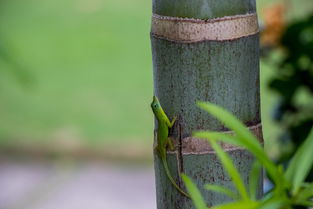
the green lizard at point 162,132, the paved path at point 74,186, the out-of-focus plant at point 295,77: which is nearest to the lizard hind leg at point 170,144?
the green lizard at point 162,132

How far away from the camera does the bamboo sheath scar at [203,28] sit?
0.63 meters

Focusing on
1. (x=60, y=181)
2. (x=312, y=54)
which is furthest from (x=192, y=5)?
(x=60, y=181)

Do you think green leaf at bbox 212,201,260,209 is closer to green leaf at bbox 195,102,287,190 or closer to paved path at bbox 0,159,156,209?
green leaf at bbox 195,102,287,190

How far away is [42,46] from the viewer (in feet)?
16.0

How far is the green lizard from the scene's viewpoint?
66 cm

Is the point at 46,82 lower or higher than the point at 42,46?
lower

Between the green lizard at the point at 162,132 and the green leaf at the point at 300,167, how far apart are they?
157 millimetres

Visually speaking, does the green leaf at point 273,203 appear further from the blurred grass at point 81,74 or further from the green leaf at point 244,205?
the blurred grass at point 81,74

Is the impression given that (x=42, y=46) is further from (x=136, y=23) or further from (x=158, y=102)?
(x=158, y=102)

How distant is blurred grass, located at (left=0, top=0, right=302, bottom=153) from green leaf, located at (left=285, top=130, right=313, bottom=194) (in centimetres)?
282

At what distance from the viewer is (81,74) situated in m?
4.48

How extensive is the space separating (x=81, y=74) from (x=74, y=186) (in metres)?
1.17

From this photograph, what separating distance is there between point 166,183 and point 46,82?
378cm

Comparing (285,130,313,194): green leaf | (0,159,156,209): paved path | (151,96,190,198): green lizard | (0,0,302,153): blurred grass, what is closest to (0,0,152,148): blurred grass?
(0,0,302,153): blurred grass
